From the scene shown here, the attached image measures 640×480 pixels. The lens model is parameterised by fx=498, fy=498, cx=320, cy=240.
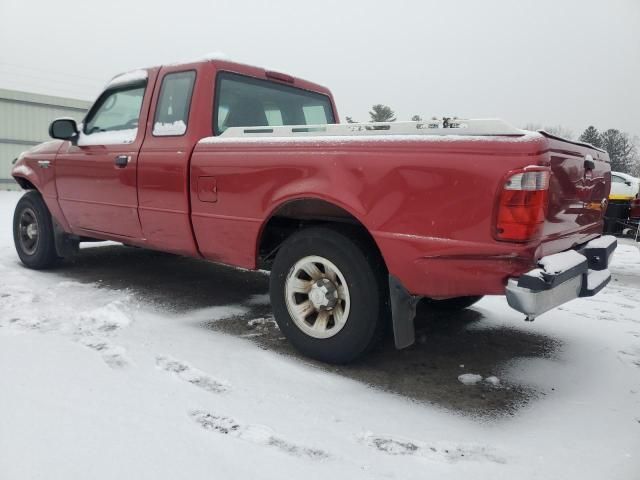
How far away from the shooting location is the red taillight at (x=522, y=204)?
2.33m

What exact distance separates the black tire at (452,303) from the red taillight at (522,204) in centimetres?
177

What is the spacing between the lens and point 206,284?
496cm

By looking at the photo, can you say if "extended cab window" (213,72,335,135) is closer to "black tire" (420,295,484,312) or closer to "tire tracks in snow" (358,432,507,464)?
"black tire" (420,295,484,312)

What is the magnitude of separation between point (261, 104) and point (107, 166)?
4.72ft

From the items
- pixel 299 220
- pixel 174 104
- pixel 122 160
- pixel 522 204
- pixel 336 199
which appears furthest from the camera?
pixel 122 160

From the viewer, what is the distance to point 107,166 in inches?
169

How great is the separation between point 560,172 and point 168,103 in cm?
290

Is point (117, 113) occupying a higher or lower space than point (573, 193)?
higher

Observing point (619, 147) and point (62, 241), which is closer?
point (62, 241)

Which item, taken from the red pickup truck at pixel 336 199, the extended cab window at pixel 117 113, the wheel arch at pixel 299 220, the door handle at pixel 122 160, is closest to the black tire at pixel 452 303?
the red pickup truck at pixel 336 199

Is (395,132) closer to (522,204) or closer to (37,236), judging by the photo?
(522,204)

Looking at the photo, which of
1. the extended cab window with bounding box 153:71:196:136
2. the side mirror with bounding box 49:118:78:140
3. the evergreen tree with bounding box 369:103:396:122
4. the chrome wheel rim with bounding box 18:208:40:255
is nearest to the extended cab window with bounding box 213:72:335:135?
the extended cab window with bounding box 153:71:196:136

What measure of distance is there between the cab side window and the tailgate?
322cm

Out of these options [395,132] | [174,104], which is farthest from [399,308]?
[174,104]
